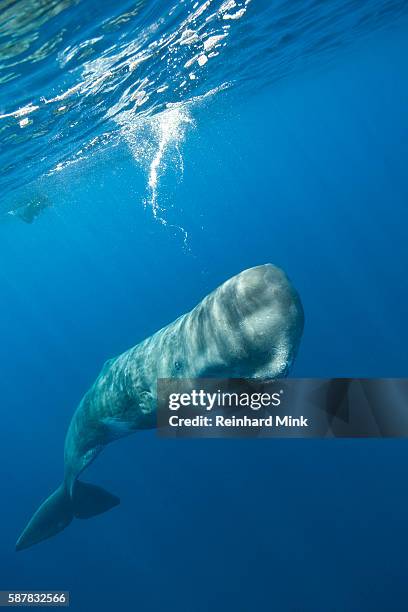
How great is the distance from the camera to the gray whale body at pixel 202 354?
351 cm

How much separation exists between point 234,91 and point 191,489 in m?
24.9

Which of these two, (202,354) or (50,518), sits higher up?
(202,354)

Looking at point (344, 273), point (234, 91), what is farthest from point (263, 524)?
point (234, 91)

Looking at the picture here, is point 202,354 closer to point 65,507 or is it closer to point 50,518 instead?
point 65,507

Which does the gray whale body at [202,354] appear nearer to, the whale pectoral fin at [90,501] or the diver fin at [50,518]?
the whale pectoral fin at [90,501]

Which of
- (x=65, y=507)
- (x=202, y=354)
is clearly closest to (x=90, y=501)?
(x=65, y=507)

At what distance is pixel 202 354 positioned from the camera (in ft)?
15.1

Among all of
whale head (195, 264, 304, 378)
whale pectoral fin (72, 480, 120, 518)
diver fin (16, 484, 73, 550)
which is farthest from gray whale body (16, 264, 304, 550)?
diver fin (16, 484, 73, 550)

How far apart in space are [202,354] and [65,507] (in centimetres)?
806

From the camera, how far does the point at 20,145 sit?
675 inches

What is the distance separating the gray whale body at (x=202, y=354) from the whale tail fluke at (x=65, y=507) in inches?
25.0

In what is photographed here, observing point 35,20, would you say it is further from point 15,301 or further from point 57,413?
point 15,301

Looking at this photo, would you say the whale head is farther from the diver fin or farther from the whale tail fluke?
the diver fin

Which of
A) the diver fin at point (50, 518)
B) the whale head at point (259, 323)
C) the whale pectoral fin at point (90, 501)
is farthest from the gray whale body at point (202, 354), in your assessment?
the diver fin at point (50, 518)
